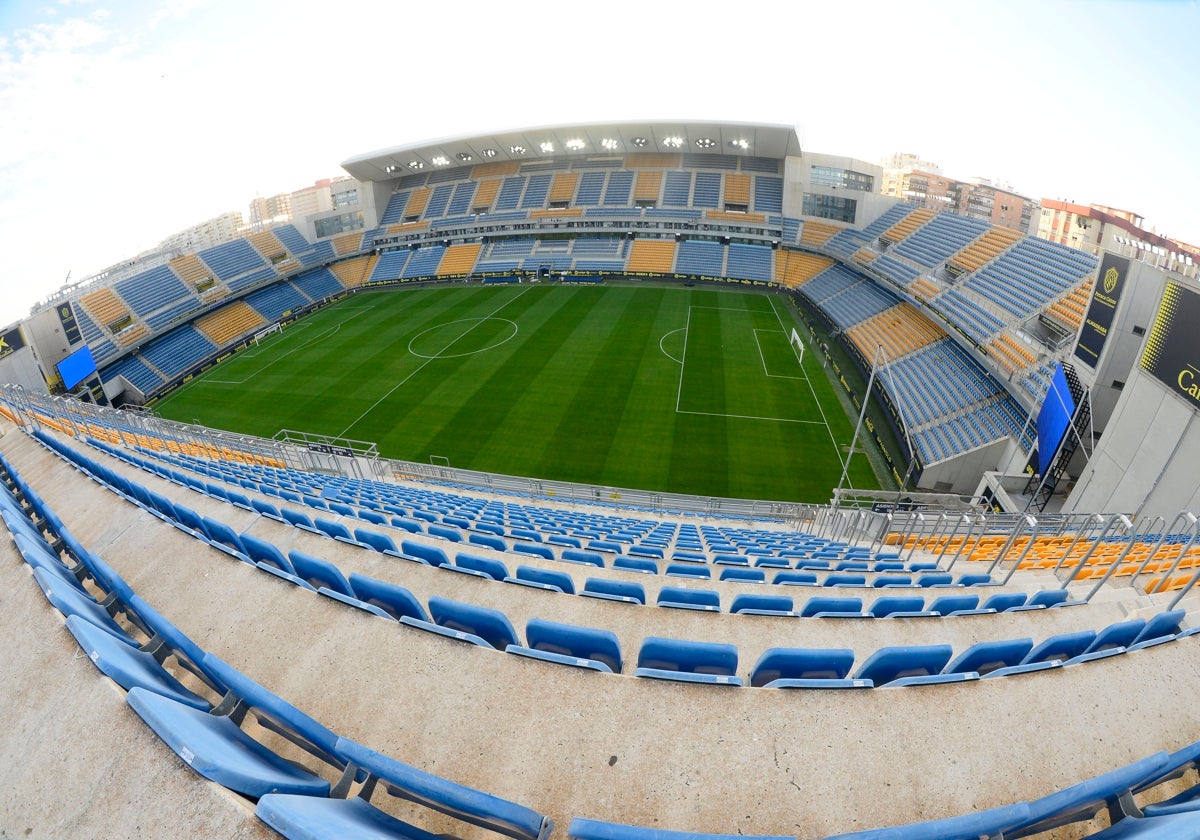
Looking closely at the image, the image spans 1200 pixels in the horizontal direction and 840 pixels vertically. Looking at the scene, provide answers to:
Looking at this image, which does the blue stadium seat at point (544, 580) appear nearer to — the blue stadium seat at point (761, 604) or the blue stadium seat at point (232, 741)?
the blue stadium seat at point (761, 604)

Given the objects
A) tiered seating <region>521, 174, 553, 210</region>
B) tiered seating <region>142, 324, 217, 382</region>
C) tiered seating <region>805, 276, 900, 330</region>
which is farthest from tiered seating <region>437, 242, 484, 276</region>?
tiered seating <region>805, 276, 900, 330</region>

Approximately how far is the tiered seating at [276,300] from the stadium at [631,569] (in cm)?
726

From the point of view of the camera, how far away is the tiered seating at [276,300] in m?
40.0

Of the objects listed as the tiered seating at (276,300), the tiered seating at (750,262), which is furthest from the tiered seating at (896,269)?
the tiered seating at (276,300)

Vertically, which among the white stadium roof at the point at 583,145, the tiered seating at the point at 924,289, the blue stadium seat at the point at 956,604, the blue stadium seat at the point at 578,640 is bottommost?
the blue stadium seat at the point at 956,604

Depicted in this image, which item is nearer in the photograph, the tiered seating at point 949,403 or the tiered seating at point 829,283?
the tiered seating at point 949,403

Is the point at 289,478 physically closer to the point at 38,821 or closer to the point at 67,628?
the point at 67,628

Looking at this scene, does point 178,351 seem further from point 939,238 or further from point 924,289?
point 939,238

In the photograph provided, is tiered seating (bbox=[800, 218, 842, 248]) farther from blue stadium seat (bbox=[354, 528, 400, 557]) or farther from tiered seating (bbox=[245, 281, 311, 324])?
tiered seating (bbox=[245, 281, 311, 324])

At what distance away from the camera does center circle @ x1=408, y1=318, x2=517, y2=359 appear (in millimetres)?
30891

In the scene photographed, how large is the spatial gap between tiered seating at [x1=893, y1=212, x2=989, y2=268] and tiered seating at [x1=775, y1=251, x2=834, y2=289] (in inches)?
273

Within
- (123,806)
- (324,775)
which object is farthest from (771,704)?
(123,806)

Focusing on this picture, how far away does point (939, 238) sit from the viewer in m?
31.1

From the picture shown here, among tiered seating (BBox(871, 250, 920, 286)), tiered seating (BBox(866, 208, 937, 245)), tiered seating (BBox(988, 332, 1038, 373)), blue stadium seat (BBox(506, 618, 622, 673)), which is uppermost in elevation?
tiered seating (BBox(866, 208, 937, 245))
